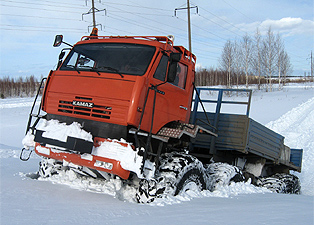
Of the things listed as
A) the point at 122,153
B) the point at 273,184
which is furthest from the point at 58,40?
the point at 273,184

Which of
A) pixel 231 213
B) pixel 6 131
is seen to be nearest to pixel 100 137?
pixel 231 213

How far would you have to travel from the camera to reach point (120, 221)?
340cm

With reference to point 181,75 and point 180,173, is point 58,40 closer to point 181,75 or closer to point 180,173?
point 181,75

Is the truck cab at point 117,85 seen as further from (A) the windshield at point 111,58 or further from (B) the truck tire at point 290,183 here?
(B) the truck tire at point 290,183

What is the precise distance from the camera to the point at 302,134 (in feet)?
50.4

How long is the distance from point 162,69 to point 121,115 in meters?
1.18

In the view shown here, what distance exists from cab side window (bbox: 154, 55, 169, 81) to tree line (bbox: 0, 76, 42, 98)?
5354 cm

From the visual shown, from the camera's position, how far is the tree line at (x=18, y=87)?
180 ft

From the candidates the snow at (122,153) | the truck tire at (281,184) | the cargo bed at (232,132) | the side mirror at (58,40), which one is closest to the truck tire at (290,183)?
the truck tire at (281,184)

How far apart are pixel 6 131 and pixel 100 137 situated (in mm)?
12135

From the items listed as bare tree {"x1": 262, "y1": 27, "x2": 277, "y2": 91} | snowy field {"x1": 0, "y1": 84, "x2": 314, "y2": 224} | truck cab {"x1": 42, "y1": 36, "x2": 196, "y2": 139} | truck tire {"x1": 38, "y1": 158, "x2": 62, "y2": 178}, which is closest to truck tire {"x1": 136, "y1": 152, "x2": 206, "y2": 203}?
snowy field {"x1": 0, "y1": 84, "x2": 314, "y2": 224}

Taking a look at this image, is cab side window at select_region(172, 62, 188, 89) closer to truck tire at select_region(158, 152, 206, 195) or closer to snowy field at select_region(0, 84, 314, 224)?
truck tire at select_region(158, 152, 206, 195)

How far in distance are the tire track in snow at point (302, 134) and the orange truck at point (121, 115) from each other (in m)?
6.11

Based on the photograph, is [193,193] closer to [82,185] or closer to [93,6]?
[82,185]
